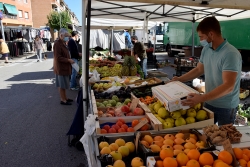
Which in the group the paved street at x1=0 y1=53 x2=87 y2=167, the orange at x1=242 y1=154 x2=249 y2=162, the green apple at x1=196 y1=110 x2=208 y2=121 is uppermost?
the green apple at x1=196 y1=110 x2=208 y2=121

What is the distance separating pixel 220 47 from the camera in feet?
7.35

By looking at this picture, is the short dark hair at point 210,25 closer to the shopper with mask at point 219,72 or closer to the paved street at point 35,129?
the shopper with mask at point 219,72

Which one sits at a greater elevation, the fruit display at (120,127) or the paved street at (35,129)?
the fruit display at (120,127)

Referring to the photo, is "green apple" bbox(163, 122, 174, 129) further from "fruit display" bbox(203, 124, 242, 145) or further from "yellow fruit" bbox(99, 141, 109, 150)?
"yellow fruit" bbox(99, 141, 109, 150)

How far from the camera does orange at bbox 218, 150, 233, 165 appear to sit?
56.6 inches

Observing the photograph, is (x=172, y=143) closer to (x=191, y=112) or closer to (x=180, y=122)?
(x=180, y=122)

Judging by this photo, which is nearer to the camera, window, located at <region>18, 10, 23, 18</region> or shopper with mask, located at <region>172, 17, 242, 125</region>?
shopper with mask, located at <region>172, 17, 242, 125</region>

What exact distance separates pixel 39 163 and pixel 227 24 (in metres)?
12.6

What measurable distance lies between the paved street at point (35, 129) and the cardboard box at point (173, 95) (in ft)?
6.28

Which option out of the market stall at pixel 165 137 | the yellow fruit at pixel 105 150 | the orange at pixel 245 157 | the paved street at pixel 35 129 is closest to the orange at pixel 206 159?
the market stall at pixel 165 137

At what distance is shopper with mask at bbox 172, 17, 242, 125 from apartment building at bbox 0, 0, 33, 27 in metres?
27.6

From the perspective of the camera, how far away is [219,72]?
2.26m

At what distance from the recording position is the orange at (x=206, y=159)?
1459mm

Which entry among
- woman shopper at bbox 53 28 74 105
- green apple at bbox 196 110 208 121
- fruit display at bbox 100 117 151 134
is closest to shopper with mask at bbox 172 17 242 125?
green apple at bbox 196 110 208 121
